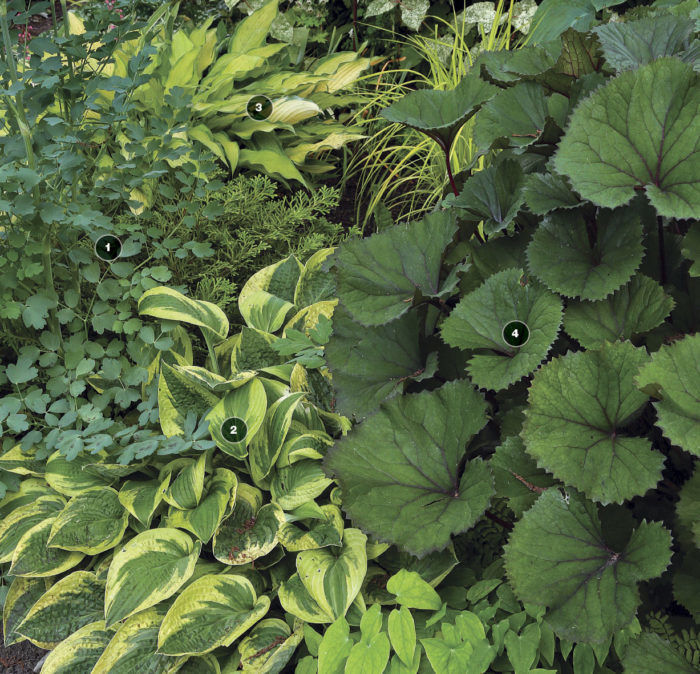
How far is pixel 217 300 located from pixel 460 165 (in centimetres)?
116

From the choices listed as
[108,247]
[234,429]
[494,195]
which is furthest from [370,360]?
[108,247]

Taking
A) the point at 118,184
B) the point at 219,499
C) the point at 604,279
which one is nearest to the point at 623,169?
the point at 604,279

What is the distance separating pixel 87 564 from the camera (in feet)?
6.41

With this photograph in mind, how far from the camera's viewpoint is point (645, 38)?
135 centimetres

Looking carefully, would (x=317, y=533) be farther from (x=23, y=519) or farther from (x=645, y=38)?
(x=645, y=38)

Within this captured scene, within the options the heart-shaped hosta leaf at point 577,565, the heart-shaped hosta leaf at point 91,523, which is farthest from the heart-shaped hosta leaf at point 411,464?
the heart-shaped hosta leaf at point 91,523

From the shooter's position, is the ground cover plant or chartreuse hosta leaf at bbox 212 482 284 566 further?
chartreuse hosta leaf at bbox 212 482 284 566

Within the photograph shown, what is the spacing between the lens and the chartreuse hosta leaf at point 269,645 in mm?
1541

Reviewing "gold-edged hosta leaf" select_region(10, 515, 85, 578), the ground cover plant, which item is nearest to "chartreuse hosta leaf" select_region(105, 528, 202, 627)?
the ground cover plant

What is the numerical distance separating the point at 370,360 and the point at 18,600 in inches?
47.8

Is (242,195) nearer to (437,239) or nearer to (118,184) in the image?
(118,184)

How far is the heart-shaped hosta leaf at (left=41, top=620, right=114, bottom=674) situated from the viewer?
164 centimetres

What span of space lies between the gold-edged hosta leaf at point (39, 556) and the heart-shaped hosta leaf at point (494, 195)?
4.43 ft

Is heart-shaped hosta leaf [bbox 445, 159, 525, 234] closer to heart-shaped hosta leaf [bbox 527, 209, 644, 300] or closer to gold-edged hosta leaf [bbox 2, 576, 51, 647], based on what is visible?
heart-shaped hosta leaf [bbox 527, 209, 644, 300]
